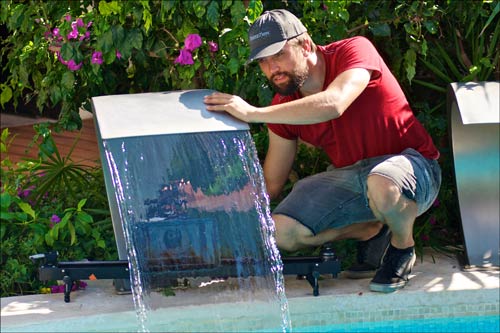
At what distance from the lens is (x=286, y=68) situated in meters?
3.85

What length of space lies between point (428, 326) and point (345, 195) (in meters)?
0.63

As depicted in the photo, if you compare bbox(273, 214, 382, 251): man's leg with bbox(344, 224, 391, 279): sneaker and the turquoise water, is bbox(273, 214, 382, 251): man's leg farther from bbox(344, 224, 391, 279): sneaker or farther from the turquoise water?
the turquoise water

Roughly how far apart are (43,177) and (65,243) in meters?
0.63

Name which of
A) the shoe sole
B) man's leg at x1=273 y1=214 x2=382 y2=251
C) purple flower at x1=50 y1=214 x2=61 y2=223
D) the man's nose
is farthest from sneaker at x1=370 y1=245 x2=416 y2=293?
purple flower at x1=50 y1=214 x2=61 y2=223

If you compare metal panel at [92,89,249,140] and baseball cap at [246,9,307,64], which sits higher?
baseball cap at [246,9,307,64]

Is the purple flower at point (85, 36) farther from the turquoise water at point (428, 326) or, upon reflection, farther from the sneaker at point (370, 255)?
the turquoise water at point (428, 326)

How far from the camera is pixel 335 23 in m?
4.52

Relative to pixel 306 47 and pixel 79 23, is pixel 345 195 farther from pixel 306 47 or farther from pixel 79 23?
pixel 79 23

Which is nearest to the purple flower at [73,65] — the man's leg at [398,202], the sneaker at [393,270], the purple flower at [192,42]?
the purple flower at [192,42]

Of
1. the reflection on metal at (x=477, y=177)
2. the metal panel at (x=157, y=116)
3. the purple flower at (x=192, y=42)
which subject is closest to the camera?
the metal panel at (x=157, y=116)

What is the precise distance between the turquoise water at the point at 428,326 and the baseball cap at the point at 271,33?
1.07 meters

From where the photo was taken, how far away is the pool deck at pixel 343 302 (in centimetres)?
375

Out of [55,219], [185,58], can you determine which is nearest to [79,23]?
[185,58]

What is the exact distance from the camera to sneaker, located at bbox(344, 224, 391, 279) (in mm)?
4105
